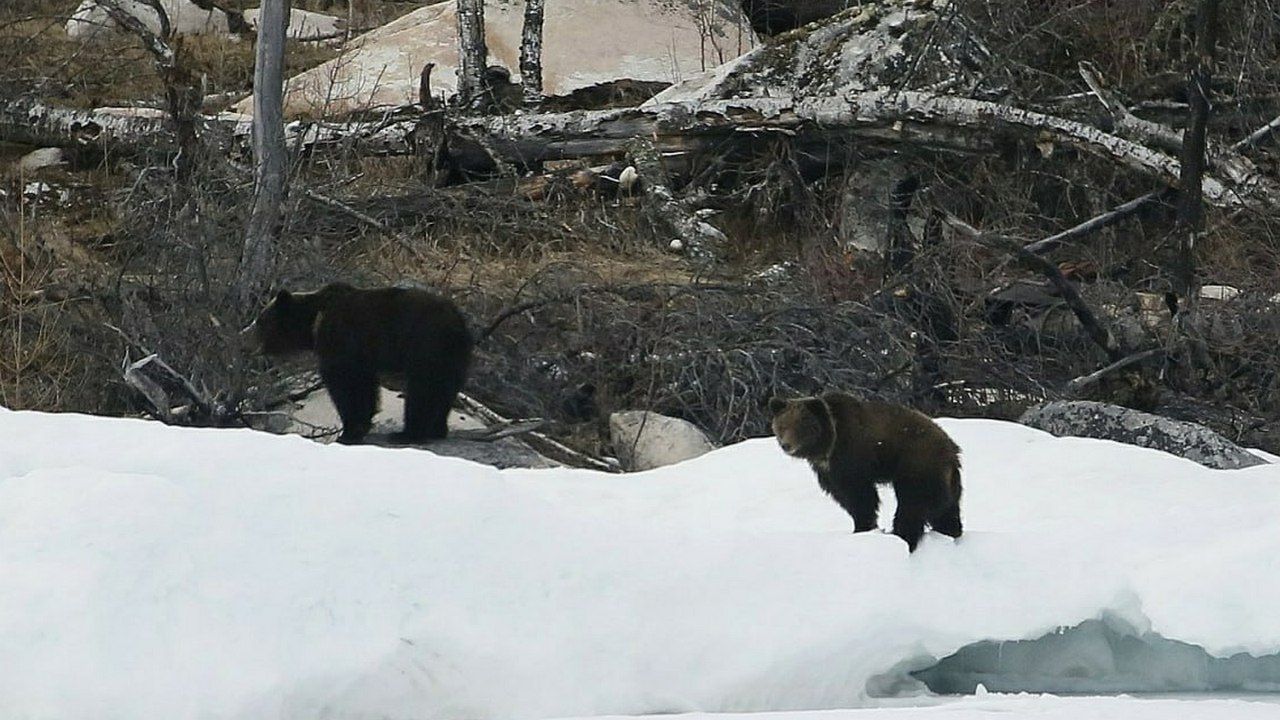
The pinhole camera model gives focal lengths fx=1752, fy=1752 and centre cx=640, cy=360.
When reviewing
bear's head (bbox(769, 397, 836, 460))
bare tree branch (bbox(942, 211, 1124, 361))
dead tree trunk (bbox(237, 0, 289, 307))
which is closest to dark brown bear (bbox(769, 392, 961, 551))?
bear's head (bbox(769, 397, 836, 460))

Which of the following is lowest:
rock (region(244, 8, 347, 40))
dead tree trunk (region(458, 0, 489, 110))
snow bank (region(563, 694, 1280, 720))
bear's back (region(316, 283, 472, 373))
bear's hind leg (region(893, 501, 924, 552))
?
snow bank (region(563, 694, 1280, 720))

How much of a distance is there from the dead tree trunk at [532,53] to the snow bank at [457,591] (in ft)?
29.7

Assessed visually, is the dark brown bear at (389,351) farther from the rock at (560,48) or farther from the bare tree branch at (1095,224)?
the rock at (560,48)

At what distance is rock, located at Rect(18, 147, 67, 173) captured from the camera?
15094 mm

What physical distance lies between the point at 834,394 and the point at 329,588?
2069 mm

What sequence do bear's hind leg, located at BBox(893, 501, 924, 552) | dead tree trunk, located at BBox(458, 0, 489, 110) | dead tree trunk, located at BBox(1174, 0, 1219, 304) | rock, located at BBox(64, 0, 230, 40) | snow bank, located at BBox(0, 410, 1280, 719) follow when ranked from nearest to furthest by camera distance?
snow bank, located at BBox(0, 410, 1280, 719) → bear's hind leg, located at BBox(893, 501, 924, 552) → dead tree trunk, located at BBox(1174, 0, 1219, 304) → dead tree trunk, located at BBox(458, 0, 489, 110) → rock, located at BBox(64, 0, 230, 40)

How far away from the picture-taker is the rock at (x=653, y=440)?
9688 millimetres

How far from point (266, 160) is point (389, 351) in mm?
2684

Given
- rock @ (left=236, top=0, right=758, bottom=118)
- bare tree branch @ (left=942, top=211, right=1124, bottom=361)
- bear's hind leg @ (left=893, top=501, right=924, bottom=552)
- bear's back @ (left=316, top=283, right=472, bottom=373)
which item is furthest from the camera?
rock @ (left=236, top=0, right=758, bottom=118)

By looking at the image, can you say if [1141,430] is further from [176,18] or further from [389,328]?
[176,18]

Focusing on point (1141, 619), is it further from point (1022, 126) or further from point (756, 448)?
point (1022, 126)

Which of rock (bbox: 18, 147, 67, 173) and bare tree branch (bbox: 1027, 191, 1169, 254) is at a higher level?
bare tree branch (bbox: 1027, 191, 1169, 254)

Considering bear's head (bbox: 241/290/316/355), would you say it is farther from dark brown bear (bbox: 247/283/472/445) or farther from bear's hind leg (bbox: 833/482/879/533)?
bear's hind leg (bbox: 833/482/879/533)

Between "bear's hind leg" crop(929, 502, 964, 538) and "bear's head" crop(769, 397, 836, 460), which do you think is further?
"bear's head" crop(769, 397, 836, 460)
